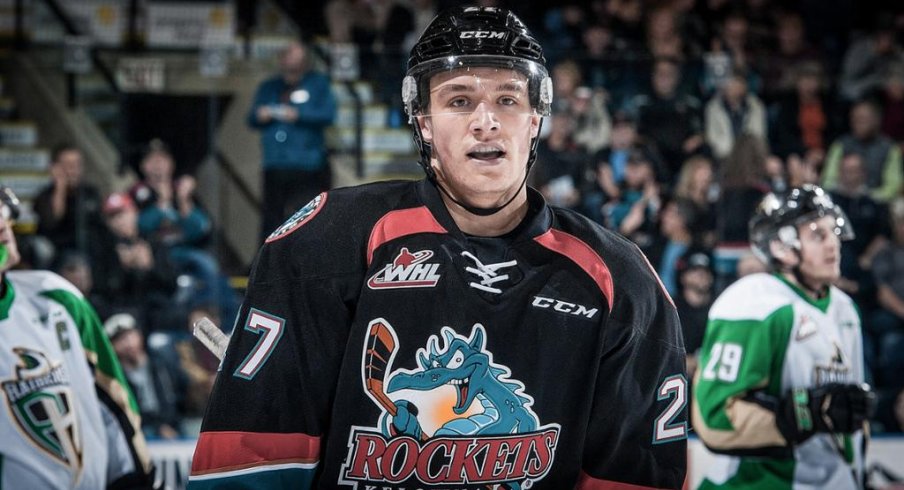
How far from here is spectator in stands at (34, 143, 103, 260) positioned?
552cm

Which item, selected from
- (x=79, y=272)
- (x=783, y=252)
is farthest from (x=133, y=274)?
(x=783, y=252)

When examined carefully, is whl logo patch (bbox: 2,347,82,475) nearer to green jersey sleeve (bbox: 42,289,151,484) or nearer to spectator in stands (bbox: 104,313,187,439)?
green jersey sleeve (bbox: 42,289,151,484)

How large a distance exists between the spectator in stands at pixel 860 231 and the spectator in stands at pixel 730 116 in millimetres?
575

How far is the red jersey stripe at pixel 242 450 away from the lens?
80.4 inches

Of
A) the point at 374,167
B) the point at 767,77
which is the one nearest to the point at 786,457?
the point at 374,167

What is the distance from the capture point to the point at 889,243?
632cm

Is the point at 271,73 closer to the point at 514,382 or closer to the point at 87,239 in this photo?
the point at 87,239

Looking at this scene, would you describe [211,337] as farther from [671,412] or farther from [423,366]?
[671,412]

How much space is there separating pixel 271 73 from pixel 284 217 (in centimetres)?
77

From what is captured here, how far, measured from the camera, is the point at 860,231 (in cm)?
636

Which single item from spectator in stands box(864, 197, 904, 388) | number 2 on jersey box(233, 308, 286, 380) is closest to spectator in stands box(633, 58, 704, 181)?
spectator in stands box(864, 197, 904, 388)

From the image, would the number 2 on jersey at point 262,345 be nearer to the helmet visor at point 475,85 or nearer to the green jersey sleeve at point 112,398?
the helmet visor at point 475,85

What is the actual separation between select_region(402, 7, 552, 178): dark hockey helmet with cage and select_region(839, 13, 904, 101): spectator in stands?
5.16 meters

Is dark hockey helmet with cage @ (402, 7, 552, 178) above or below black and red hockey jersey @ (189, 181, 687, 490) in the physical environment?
above
